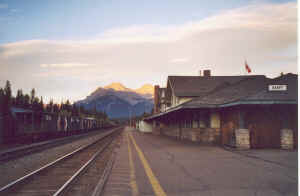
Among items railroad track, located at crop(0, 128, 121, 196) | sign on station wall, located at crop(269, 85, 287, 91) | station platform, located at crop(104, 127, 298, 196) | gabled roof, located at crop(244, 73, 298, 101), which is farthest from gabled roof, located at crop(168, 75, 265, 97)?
railroad track, located at crop(0, 128, 121, 196)

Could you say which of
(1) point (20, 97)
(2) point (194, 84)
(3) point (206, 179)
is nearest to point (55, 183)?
(3) point (206, 179)

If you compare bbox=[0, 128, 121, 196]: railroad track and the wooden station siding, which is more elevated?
the wooden station siding

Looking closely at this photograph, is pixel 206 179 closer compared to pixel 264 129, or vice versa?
pixel 206 179

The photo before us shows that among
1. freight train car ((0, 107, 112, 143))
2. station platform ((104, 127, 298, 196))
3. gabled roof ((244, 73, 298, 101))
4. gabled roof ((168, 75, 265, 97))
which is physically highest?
gabled roof ((168, 75, 265, 97))

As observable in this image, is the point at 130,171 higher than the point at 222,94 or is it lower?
lower

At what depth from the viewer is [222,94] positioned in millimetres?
21016

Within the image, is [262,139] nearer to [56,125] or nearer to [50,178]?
[50,178]

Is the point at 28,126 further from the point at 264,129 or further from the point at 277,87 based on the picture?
the point at 277,87

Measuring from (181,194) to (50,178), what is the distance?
15.0 ft

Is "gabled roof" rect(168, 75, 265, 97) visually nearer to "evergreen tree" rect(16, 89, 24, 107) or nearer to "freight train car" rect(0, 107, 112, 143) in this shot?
"freight train car" rect(0, 107, 112, 143)

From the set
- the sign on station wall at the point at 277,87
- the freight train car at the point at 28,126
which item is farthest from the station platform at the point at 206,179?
the freight train car at the point at 28,126

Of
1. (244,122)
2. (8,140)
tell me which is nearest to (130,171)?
(244,122)

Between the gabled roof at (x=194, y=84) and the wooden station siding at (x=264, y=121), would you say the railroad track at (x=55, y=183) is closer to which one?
the wooden station siding at (x=264, y=121)

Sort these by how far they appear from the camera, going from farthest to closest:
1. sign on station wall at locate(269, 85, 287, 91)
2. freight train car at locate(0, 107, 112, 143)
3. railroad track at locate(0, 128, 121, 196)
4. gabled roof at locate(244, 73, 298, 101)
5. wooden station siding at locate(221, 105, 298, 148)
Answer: freight train car at locate(0, 107, 112, 143), wooden station siding at locate(221, 105, 298, 148), sign on station wall at locate(269, 85, 287, 91), gabled roof at locate(244, 73, 298, 101), railroad track at locate(0, 128, 121, 196)
